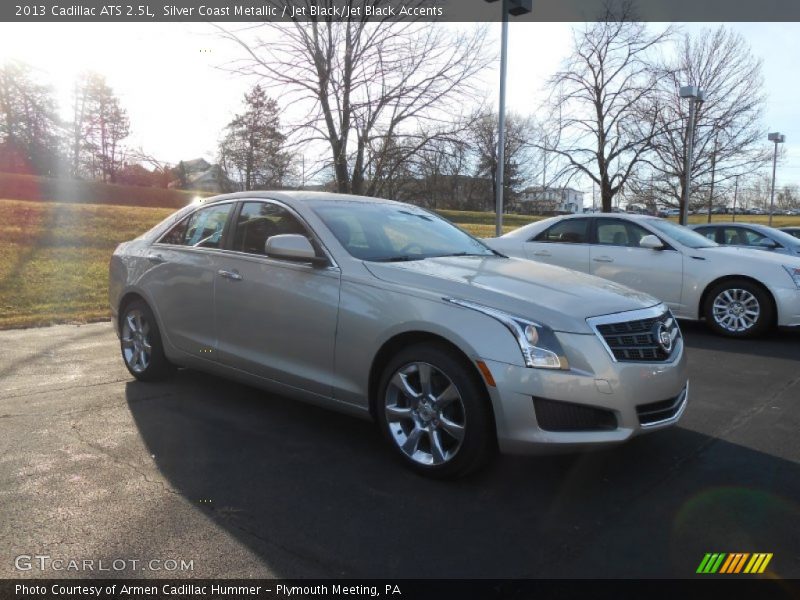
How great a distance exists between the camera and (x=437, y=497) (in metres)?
3.23

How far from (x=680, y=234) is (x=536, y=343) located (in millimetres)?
6268

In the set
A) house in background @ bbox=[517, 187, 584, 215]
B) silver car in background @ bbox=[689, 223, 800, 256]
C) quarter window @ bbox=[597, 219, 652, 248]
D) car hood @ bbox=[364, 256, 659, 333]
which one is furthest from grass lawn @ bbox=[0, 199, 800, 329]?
house in background @ bbox=[517, 187, 584, 215]

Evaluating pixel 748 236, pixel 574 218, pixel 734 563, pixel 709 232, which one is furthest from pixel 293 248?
pixel 748 236

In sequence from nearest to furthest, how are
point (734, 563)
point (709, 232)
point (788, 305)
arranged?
1. point (734, 563)
2. point (788, 305)
3. point (709, 232)

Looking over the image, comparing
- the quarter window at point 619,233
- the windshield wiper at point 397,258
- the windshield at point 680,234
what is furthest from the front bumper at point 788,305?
the windshield wiper at point 397,258

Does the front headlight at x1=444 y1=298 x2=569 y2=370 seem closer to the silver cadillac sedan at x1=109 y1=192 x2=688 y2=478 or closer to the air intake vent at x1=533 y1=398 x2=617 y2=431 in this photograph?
the silver cadillac sedan at x1=109 y1=192 x2=688 y2=478

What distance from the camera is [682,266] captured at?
8.07m

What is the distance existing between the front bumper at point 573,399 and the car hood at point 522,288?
0.17m

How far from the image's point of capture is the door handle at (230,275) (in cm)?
444

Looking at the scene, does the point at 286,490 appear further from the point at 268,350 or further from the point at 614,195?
the point at 614,195

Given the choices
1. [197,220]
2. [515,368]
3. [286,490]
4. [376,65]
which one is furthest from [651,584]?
[376,65]

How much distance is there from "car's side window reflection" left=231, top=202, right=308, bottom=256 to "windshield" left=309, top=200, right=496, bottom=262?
7.9 inches

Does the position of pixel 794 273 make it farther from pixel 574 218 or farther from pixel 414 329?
pixel 414 329

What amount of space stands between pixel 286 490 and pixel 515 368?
1347 mm
